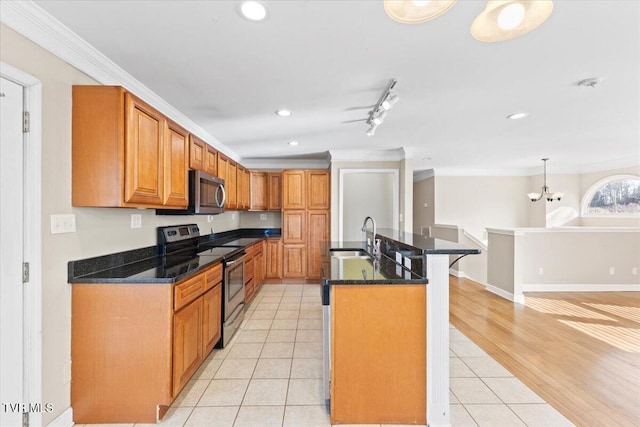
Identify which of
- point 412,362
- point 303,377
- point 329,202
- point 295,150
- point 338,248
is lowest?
point 303,377

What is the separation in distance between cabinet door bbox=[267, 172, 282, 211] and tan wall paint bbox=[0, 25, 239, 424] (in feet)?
11.8

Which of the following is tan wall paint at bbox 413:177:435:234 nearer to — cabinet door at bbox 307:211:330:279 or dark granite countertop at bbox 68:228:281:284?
cabinet door at bbox 307:211:330:279

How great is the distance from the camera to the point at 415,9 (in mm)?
974

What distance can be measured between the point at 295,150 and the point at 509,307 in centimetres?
390

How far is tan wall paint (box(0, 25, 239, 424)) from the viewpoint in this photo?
1.59m

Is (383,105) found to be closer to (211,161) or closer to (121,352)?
(211,161)

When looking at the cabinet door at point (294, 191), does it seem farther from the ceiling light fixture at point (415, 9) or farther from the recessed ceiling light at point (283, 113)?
the ceiling light fixture at point (415, 9)

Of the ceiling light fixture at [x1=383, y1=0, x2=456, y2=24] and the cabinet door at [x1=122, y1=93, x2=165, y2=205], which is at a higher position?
the ceiling light fixture at [x1=383, y1=0, x2=456, y2=24]

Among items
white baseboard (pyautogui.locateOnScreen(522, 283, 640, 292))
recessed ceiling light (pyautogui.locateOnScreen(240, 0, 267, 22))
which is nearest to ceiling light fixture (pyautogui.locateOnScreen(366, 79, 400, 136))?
recessed ceiling light (pyautogui.locateOnScreen(240, 0, 267, 22))

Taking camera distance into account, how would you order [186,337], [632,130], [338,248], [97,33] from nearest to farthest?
1. [97,33]
2. [186,337]
3. [338,248]
4. [632,130]

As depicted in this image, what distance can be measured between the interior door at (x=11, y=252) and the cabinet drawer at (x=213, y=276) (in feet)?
3.52

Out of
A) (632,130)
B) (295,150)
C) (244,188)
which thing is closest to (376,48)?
(295,150)

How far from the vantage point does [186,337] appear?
6.56 feet

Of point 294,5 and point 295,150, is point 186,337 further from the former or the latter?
point 295,150
